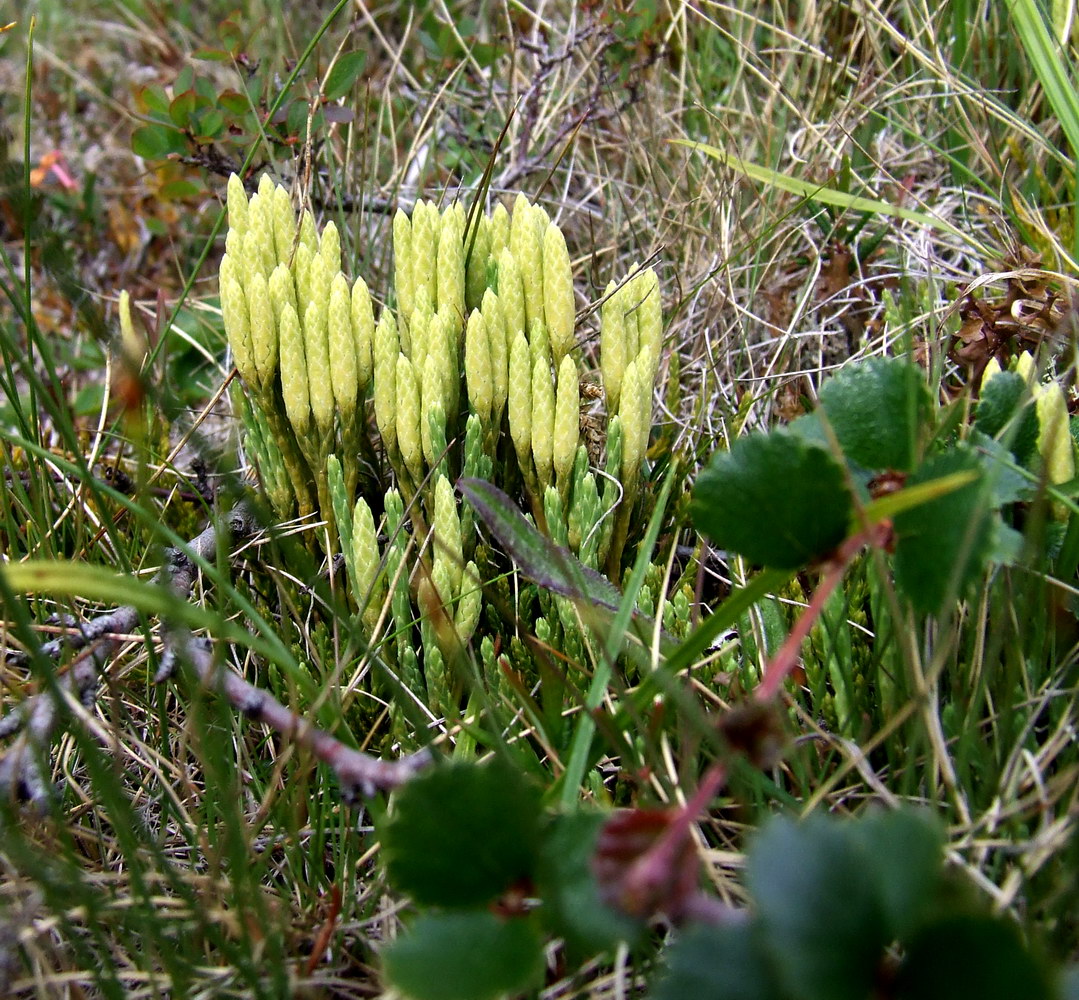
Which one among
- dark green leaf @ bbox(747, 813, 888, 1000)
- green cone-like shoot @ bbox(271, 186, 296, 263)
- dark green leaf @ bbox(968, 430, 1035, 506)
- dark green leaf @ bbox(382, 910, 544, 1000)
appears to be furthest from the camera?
green cone-like shoot @ bbox(271, 186, 296, 263)

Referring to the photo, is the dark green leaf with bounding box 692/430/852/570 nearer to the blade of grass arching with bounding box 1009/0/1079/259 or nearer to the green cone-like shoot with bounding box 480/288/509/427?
the green cone-like shoot with bounding box 480/288/509/427

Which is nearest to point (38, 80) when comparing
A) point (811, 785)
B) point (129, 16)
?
point (129, 16)

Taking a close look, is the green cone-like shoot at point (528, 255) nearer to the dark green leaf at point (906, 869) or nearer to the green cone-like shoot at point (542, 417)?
the green cone-like shoot at point (542, 417)

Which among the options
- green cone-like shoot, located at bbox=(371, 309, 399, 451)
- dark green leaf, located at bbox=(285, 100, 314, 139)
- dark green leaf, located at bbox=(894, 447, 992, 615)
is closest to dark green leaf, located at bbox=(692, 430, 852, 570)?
dark green leaf, located at bbox=(894, 447, 992, 615)

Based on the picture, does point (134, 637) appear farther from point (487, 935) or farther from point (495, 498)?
point (487, 935)

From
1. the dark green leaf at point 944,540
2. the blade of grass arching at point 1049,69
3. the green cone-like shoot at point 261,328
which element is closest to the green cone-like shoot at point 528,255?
the green cone-like shoot at point 261,328

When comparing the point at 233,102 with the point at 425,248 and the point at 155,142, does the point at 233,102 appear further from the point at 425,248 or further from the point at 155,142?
the point at 425,248
